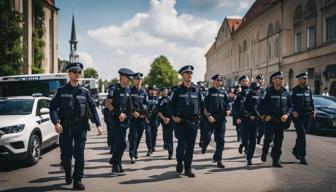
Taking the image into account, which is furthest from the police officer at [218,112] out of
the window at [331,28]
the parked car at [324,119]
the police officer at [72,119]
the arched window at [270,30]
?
the arched window at [270,30]

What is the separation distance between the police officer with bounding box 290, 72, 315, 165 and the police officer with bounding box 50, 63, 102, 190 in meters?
4.58

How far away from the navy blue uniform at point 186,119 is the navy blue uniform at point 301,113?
2.56m

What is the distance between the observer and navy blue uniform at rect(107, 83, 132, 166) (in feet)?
24.6

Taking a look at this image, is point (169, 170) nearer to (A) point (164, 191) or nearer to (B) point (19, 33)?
(A) point (164, 191)

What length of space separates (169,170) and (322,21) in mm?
27759

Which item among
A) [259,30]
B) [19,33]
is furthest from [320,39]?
[19,33]

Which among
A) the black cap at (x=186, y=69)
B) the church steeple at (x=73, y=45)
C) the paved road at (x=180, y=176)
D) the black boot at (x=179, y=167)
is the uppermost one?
the church steeple at (x=73, y=45)

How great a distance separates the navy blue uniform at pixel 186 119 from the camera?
7320 mm

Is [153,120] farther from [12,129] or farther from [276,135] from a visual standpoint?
[12,129]

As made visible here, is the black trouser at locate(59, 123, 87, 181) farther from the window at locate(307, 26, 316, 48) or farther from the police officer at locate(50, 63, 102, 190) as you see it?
the window at locate(307, 26, 316, 48)

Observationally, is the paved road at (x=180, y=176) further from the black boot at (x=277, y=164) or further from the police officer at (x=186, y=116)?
the police officer at (x=186, y=116)

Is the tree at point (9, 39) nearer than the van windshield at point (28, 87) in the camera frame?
No

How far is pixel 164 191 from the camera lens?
6.06 metres

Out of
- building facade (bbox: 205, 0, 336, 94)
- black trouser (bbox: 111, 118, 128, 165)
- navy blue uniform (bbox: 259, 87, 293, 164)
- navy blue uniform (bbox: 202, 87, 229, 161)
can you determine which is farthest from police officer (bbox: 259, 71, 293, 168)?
building facade (bbox: 205, 0, 336, 94)
